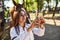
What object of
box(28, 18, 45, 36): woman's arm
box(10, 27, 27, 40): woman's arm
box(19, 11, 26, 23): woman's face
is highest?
box(19, 11, 26, 23): woman's face

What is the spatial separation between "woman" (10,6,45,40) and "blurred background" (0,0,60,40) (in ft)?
0.32

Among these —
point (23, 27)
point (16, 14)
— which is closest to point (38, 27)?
point (23, 27)

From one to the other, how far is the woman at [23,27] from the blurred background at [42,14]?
97mm

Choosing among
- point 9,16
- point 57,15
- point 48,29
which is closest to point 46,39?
point 48,29

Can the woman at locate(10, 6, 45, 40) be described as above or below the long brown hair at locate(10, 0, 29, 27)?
below

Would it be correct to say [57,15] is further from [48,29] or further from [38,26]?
[38,26]

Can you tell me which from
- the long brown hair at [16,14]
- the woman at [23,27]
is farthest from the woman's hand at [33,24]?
the long brown hair at [16,14]

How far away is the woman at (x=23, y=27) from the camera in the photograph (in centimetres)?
264

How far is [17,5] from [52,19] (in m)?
0.50

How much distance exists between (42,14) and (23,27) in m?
0.28

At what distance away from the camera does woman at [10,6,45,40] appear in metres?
2.64

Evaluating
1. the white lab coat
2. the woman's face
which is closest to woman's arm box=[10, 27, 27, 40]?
the white lab coat

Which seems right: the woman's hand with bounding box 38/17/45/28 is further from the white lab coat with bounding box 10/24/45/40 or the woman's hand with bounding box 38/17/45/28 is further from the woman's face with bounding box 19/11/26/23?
the woman's face with bounding box 19/11/26/23

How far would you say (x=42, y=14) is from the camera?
2777 mm
